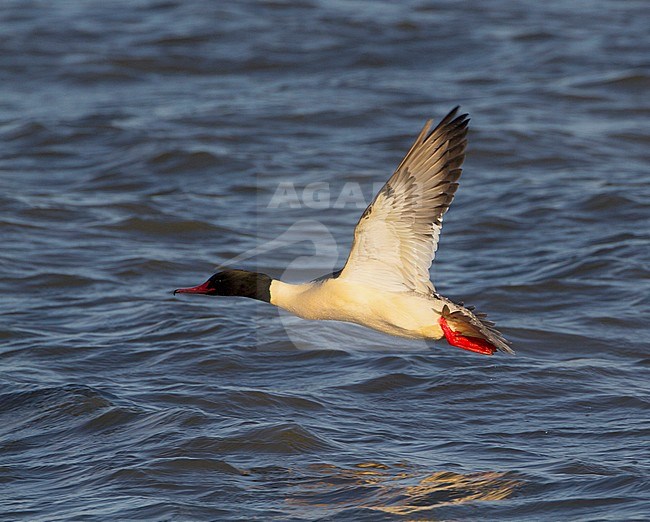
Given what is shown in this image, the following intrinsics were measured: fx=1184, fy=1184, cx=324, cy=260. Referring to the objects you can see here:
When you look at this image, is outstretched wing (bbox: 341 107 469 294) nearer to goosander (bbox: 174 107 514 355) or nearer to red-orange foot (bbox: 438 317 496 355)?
goosander (bbox: 174 107 514 355)

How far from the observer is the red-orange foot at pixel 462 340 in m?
6.84

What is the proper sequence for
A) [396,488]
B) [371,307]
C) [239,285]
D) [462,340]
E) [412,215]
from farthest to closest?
[239,285]
[462,340]
[371,307]
[412,215]
[396,488]

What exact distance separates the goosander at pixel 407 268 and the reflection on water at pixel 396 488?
0.82 metres

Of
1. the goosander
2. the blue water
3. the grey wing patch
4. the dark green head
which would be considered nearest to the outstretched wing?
the goosander

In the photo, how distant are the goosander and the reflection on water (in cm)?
82

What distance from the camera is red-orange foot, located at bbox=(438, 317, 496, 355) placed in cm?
684

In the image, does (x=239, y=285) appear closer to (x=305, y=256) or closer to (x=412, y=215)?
(x=412, y=215)

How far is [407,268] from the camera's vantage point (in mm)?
6805

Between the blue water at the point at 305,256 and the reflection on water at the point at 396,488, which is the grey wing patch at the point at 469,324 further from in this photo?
the reflection on water at the point at 396,488

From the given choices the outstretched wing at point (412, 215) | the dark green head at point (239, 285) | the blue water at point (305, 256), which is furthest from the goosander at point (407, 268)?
the blue water at point (305, 256)

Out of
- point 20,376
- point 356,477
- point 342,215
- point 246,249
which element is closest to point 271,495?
point 356,477

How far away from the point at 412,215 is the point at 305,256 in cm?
409

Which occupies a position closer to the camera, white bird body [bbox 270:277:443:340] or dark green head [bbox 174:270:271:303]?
white bird body [bbox 270:277:443:340]

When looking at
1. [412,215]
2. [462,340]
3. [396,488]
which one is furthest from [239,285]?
[396,488]
